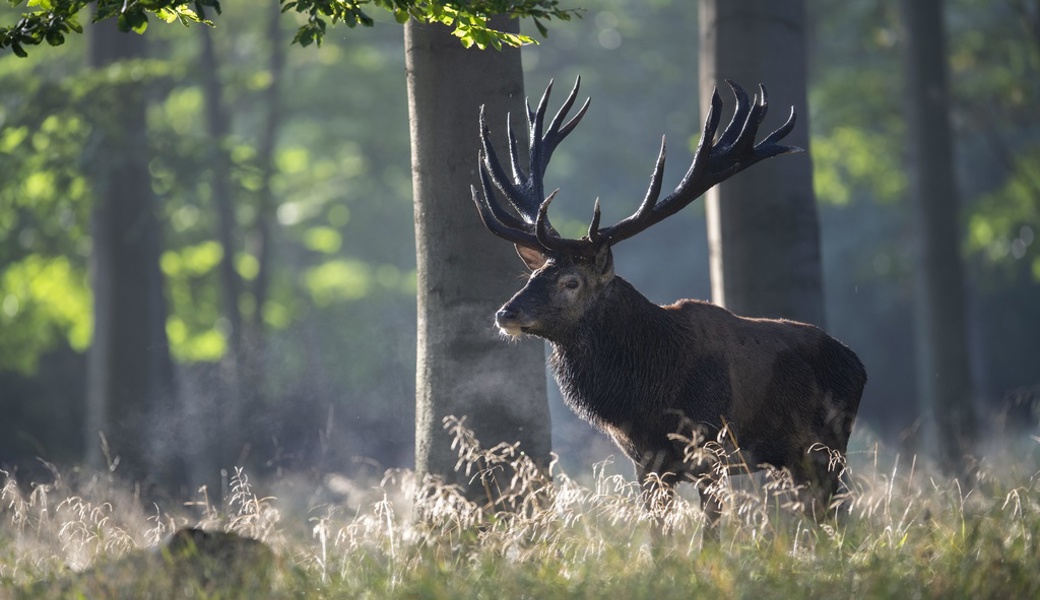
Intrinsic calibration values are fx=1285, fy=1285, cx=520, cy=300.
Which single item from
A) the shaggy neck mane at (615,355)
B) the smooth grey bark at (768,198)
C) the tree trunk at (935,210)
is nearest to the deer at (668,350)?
the shaggy neck mane at (615,355)

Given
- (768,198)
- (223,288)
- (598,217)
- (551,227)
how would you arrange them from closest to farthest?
(598,217) < (551,227) < (768,198) < (223,288)

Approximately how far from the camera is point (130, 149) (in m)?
16.0

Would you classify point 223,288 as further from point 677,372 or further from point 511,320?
point 677,372

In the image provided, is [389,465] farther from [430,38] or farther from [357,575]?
[357,575]

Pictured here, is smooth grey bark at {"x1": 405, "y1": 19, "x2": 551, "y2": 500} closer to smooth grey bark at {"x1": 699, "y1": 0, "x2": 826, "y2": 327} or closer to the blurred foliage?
the blurred foliage

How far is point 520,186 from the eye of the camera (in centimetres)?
722

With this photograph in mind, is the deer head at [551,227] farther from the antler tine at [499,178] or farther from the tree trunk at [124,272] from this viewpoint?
the tree trunk at [124,272]

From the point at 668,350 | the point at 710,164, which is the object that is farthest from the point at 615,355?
the point at 710,164

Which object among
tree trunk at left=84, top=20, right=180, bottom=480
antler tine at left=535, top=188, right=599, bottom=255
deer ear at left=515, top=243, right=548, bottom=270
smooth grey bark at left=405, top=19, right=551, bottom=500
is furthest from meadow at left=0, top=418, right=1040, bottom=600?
tree trunk at left=84, top=20, right=180, bottom=480

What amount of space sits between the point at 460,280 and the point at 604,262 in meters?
0.80

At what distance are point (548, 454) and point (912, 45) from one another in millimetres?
10835

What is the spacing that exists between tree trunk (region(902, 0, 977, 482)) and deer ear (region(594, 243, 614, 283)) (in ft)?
32.6

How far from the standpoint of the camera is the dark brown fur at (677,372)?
21.9ft

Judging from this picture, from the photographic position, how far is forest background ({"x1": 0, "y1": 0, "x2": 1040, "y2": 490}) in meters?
16.6
